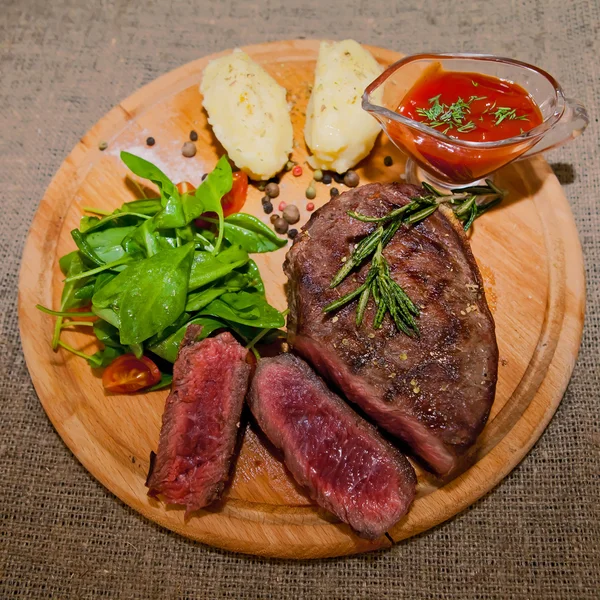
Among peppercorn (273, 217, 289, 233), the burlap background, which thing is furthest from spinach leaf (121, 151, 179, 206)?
the burlap background

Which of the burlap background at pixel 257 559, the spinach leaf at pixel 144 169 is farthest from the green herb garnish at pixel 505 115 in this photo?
the spinach leaf at pixel 144 169

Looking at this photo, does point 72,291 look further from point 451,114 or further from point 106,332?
point 451,114

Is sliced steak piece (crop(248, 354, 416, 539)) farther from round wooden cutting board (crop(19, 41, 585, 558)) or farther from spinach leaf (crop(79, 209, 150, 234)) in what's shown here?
spinach leaf (crop(79, 209, 150, 234))

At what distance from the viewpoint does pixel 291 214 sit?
3.65m

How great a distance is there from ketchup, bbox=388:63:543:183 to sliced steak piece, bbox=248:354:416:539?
57.3 inches

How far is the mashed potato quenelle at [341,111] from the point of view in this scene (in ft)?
11.5

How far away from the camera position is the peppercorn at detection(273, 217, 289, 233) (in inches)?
144

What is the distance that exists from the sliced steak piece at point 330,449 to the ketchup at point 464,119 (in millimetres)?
1454

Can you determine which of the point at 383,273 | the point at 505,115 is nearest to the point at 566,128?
the point at 505,115

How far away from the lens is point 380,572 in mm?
3164

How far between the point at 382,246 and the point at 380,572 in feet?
6.13

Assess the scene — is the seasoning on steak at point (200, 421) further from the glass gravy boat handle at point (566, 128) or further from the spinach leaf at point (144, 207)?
the glass gravy boat handle at point (566, 128)

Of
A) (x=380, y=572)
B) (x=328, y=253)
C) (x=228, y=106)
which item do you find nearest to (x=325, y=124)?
(x=228, y=106)

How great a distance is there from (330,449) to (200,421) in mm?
731
